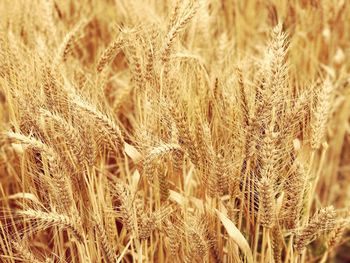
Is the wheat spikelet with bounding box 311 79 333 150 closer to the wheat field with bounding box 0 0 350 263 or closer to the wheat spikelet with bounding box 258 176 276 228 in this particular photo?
the wheat field with bounding box 0 0 350 263

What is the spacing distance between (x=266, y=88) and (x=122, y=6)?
0.89 meters

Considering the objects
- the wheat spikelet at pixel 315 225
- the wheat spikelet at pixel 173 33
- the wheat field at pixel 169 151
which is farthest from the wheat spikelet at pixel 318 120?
the wheat spikelet at pixel 173 33

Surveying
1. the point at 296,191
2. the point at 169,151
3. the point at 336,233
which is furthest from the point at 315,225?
the point at 169,151

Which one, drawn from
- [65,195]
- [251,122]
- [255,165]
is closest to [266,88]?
[251,122]

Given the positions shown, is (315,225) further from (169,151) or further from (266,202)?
(169,151)

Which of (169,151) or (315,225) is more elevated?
(169,151)

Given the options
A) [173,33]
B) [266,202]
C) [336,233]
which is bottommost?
[336,233]

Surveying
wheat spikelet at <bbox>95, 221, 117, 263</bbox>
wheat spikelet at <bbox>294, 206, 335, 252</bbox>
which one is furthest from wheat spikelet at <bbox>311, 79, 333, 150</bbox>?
wheat spikelet at <bbox>95, 221, 117, 263</bbox>

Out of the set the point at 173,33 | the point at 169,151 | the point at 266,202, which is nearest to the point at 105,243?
the point at 169,151

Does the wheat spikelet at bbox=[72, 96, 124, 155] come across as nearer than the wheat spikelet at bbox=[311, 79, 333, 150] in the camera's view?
Yes

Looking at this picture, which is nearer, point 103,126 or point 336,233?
point 103,126

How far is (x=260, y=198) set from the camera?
1156 mm

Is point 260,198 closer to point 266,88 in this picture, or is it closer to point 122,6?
point 266,88

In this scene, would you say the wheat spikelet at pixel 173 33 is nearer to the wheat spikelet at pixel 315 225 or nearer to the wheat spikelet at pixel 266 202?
the wheat spikelet at pixel 266 202
